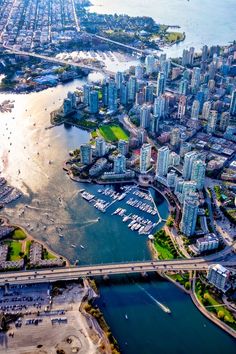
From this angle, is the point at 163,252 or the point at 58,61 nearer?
the point at 163,252

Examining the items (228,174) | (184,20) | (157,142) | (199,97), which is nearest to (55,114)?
(157,142)

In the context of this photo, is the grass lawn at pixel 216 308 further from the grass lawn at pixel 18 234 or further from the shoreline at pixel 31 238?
the grass lawn at pixel 18 234

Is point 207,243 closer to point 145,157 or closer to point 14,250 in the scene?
point 145,157

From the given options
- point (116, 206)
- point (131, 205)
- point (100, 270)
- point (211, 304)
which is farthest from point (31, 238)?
point (211, 304)

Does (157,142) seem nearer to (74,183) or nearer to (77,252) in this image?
(74,183)

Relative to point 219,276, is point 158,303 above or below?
below

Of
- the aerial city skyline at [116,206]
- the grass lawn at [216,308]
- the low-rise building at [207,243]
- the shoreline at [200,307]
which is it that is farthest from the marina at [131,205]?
the grass lawn at [216,308]
